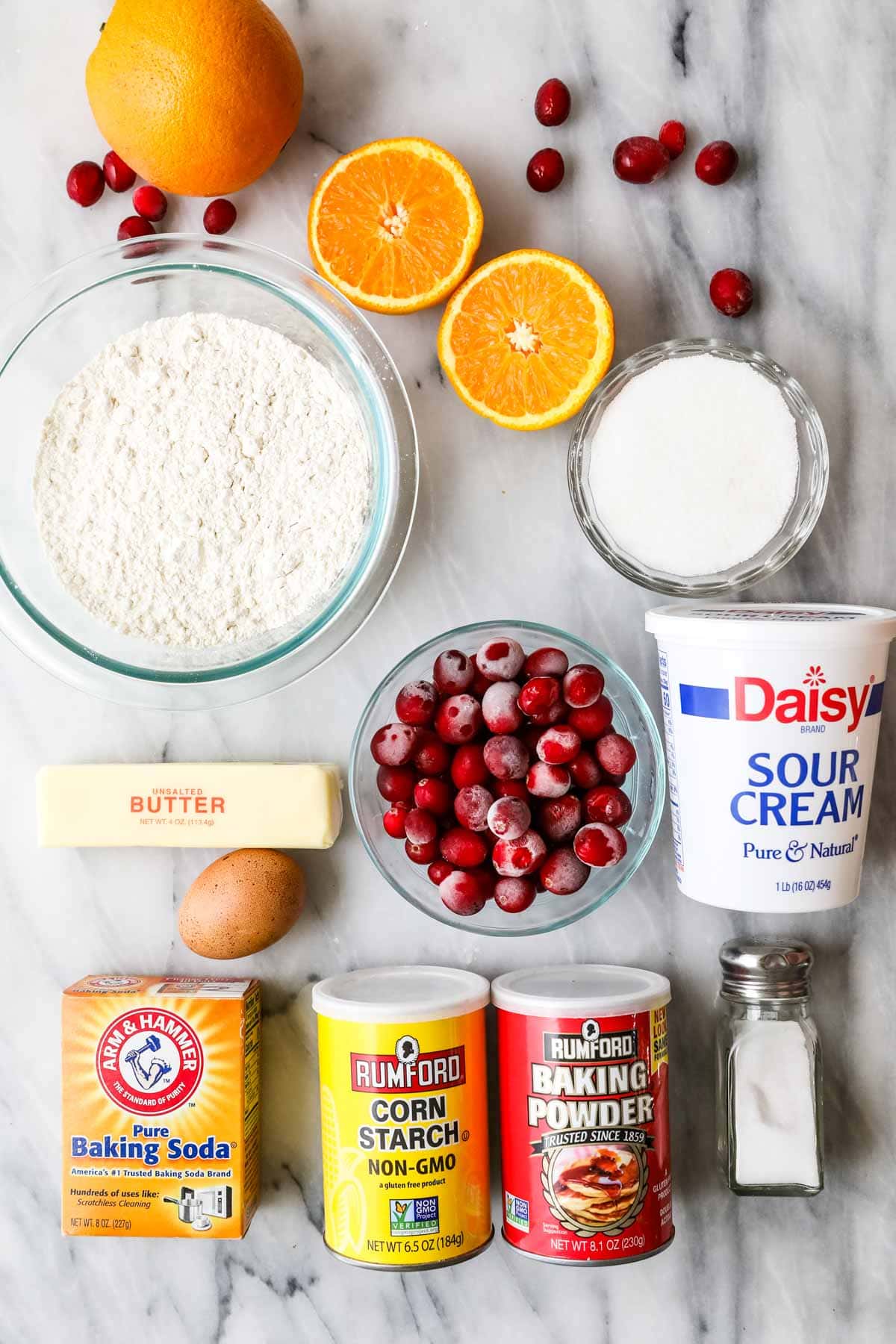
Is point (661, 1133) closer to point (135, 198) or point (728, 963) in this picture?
point (728, 963)

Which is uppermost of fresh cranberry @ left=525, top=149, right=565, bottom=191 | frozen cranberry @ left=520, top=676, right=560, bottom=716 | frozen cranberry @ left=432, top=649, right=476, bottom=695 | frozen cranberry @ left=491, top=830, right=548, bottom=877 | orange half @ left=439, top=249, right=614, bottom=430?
fresh cranberry @ left=525, top=149, right=565, bottom=191

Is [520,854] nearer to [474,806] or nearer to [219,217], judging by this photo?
[474,806]

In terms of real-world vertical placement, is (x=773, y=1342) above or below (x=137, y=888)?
below

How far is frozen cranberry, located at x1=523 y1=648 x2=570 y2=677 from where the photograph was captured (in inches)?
31.2

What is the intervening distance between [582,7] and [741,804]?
0.68 meters

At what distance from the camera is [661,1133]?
0.78 meters

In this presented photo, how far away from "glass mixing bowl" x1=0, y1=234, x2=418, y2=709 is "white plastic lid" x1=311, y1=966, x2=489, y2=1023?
9.9 inches

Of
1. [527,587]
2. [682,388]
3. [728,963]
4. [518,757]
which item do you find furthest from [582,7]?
[728,963]

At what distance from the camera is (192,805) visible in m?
0.85

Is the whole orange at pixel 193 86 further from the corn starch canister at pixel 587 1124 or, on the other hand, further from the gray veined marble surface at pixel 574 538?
the corn starch canister at pixel 587 1124

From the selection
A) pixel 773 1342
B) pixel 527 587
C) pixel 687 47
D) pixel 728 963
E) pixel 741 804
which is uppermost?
pixel 687 47

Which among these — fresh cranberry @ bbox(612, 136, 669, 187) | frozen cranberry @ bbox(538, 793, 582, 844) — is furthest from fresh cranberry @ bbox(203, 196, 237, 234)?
frozen cranberry @ bbox(538, 793, 582, 844)

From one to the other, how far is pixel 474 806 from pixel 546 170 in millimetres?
524

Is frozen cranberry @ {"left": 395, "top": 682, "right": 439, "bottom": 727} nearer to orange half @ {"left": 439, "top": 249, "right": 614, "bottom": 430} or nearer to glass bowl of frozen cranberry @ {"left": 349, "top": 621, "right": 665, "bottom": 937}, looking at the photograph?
glass bowl of frozen cranberry @ {"left": 349, "top": 621, "right": 665, "bottom": 937}
